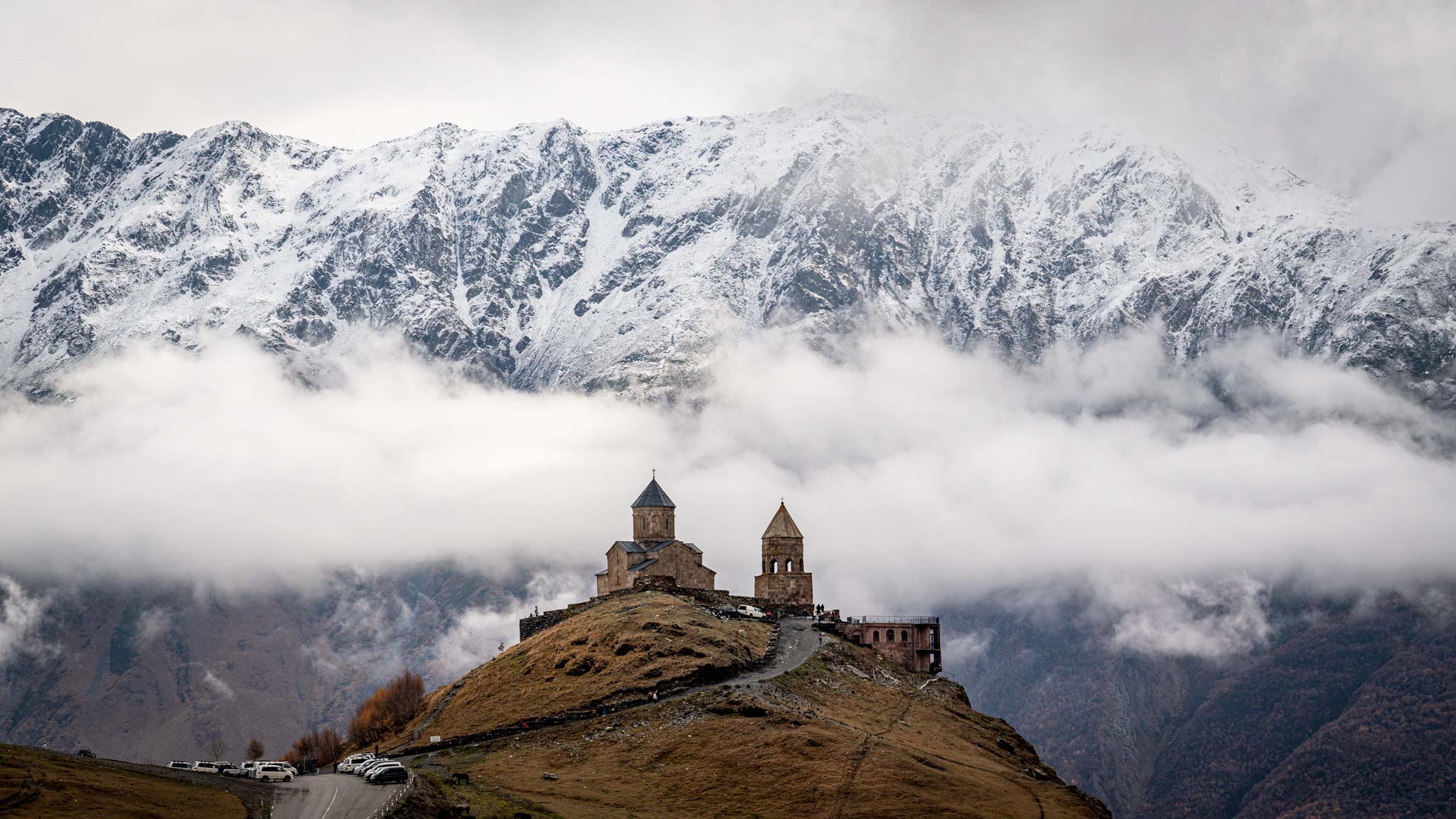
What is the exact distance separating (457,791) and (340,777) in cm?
858

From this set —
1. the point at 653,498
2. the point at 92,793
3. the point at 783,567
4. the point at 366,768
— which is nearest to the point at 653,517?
the point at 653,498

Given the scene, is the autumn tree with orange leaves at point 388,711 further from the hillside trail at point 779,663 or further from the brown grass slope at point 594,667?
the hillside trail at point 779,663

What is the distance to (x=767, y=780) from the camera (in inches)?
3457

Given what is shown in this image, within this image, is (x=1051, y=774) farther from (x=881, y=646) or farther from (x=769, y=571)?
(x=769, y=571)

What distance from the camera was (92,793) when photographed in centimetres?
6688

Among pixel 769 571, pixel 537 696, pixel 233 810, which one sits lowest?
pixel 233 810

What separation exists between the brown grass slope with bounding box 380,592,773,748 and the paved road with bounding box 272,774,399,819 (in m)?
21.7

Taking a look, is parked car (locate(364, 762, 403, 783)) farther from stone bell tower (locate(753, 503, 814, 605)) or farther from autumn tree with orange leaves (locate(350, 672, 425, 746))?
Answer: stone bell tower (locate(753, 503, 814, 605))

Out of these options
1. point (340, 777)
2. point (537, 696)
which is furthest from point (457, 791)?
point (537, 696)

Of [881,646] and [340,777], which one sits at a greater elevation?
[881,646]

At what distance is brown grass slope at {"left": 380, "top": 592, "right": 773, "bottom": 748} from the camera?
10438 cm

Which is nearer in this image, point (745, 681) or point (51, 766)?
point (51, 766)

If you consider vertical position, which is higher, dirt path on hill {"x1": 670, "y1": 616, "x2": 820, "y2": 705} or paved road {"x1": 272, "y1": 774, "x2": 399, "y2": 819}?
dirt path on hill {"x1": 670, "y1": 616, "x2": 820, "y2": 705}

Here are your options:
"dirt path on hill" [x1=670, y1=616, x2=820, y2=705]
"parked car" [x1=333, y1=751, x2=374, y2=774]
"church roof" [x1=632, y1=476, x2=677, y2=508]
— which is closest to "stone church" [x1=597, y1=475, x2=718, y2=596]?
"church roof" [x1=632, y1=476, x2=677, y2=508]
